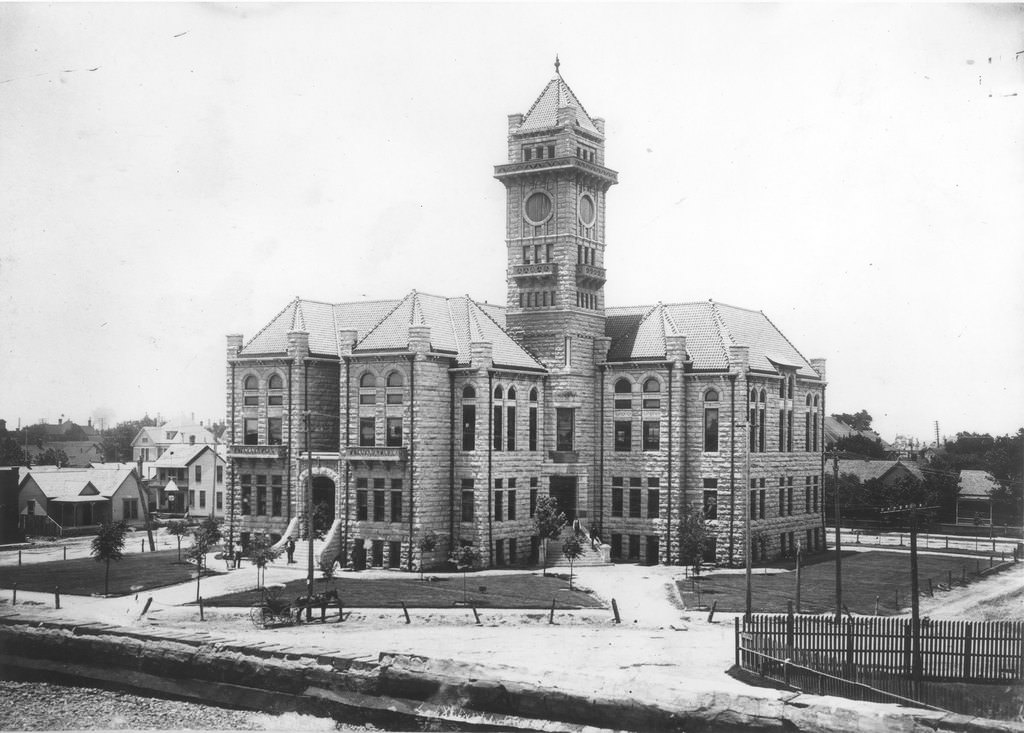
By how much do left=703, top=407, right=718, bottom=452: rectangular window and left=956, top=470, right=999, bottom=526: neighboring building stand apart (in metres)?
37.3

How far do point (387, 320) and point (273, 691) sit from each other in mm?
31433

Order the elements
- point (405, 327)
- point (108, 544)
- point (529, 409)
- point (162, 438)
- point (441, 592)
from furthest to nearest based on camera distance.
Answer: point (162, 438)
point (529, 409)
point (405, 327)
point (441, 592)
point (108, 544)

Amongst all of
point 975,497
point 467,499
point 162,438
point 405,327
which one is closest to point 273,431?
point 405,327

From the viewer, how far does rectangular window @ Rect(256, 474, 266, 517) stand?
214 ft

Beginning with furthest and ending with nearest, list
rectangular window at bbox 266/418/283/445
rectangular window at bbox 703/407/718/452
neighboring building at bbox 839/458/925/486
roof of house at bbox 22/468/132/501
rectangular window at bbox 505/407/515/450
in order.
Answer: neighboring building at bbox 839/458/925/486 → roof of house at bbox 22/468/132/501 → rectangular window at bbox 266/418/283/445 → rectangular window at bbox 703/407/718/452 → rectangular window at bbox 505/407/515/450

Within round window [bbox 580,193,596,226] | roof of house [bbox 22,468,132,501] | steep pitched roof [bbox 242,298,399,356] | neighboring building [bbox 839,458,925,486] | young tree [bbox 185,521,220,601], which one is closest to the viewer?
young tree [bbox 185,521,220,601]

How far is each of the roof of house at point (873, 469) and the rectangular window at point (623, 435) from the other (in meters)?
41.8

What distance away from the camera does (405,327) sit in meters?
61.9

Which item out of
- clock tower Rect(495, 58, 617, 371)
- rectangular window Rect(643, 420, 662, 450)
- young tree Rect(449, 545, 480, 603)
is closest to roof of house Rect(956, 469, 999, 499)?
rectangular window Rect(643, 420, 662, 450)

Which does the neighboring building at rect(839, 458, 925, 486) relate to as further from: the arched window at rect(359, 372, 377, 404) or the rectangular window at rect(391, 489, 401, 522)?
the arched window at rect(359, 372, 377, 404)

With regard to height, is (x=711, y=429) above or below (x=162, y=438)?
above

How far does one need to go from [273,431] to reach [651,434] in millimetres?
23508

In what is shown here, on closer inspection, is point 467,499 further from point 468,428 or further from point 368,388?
point 368,388

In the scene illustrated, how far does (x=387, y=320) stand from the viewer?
6259cm
